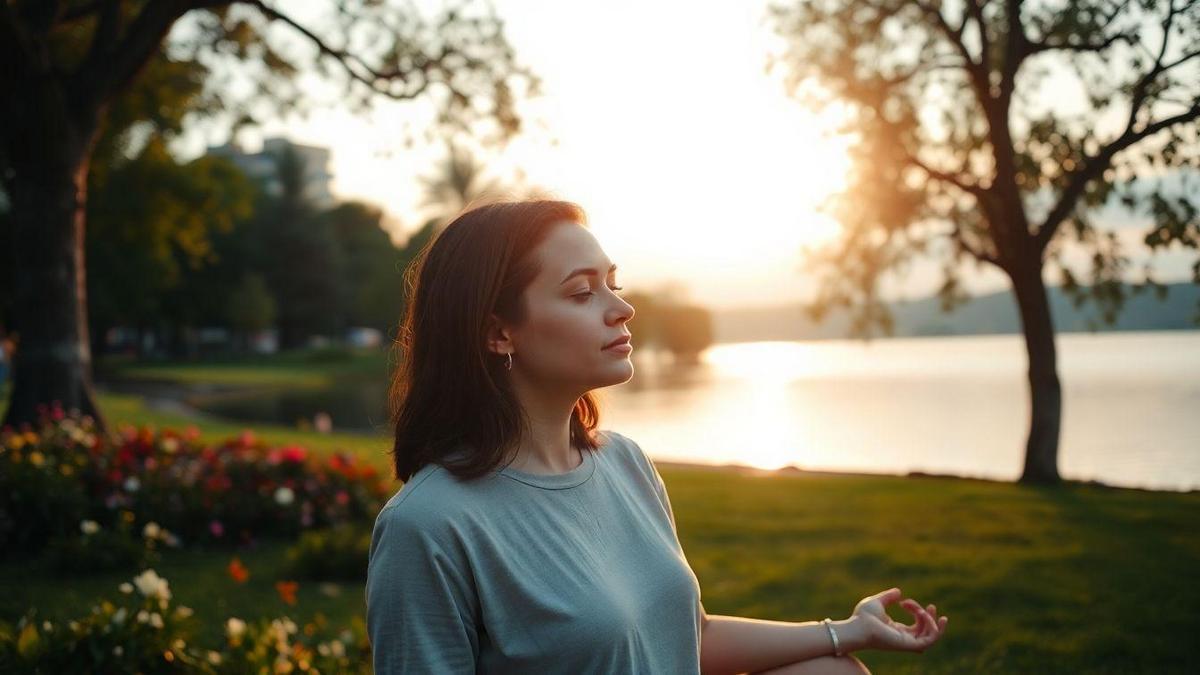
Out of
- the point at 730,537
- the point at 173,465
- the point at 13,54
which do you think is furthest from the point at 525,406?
the point at 13,54

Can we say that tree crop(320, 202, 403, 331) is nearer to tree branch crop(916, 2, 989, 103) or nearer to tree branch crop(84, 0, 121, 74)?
tree branch crop(84, 0, 121, 74)

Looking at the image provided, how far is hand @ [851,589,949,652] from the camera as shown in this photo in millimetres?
2557

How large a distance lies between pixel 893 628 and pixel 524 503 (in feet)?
3.77

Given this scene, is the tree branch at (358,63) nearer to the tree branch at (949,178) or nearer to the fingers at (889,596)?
the tree branch at (949,178)

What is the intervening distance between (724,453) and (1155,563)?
1068 centimetres

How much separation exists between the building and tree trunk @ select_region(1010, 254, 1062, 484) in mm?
37649

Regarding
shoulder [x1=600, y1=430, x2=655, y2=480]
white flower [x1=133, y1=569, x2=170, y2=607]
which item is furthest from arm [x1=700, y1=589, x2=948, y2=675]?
white flower [x1=133, y1=569, x2=170, y2=607]

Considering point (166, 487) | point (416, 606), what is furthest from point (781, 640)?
point (166, 487)

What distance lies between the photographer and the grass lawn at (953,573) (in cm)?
489

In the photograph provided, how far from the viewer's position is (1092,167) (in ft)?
29.3

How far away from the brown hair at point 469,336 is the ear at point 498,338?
0.05ft

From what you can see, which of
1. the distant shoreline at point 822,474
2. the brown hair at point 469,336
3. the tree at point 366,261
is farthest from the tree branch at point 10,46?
the tree at point 366,261

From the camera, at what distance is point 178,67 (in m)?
13.1

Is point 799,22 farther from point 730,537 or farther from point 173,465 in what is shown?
point 173,465
